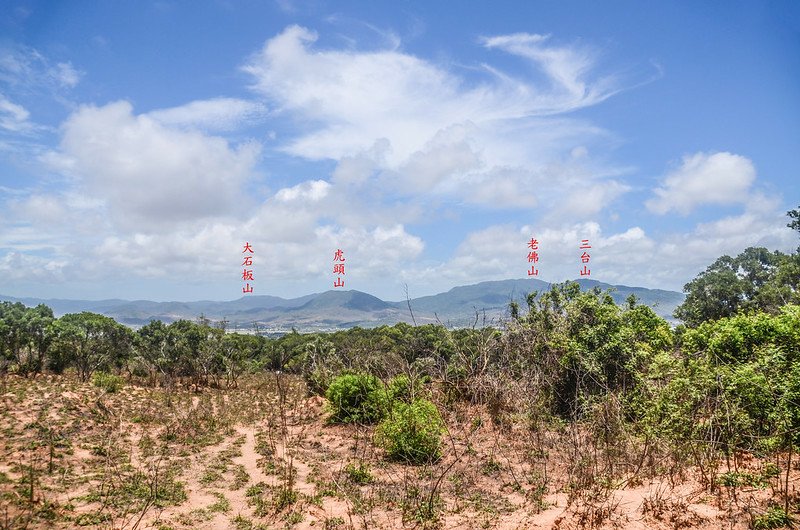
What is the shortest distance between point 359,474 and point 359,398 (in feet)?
19.5

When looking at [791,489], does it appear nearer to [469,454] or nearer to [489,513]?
[489,513]

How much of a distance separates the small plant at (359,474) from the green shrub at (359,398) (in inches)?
184

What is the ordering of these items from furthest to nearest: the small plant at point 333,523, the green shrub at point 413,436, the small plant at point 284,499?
the green shrub at point 413,436, the small plant at point 284,499, the small plant at point 333,523

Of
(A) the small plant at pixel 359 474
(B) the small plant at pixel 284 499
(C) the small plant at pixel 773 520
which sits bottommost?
(A) the small plant at pixel 359 474

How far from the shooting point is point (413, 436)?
42.2ft

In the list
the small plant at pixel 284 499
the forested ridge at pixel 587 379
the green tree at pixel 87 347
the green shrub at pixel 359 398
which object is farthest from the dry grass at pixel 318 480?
the green tree at pixel 87 347

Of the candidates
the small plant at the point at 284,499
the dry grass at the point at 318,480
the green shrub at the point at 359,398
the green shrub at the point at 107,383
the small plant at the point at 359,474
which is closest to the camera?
the dry grass at the point at 318,480

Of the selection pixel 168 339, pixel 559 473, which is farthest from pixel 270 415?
pixel 168 339

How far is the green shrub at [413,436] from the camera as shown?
41.9 feet

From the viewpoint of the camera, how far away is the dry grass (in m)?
8.15

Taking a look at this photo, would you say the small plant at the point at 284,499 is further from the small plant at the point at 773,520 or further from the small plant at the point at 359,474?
the small plant at the point at 773,520

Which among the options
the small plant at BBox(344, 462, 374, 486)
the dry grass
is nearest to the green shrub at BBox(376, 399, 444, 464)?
the dry grass

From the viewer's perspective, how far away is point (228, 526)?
8.95 meters

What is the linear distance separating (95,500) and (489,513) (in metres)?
8.35
